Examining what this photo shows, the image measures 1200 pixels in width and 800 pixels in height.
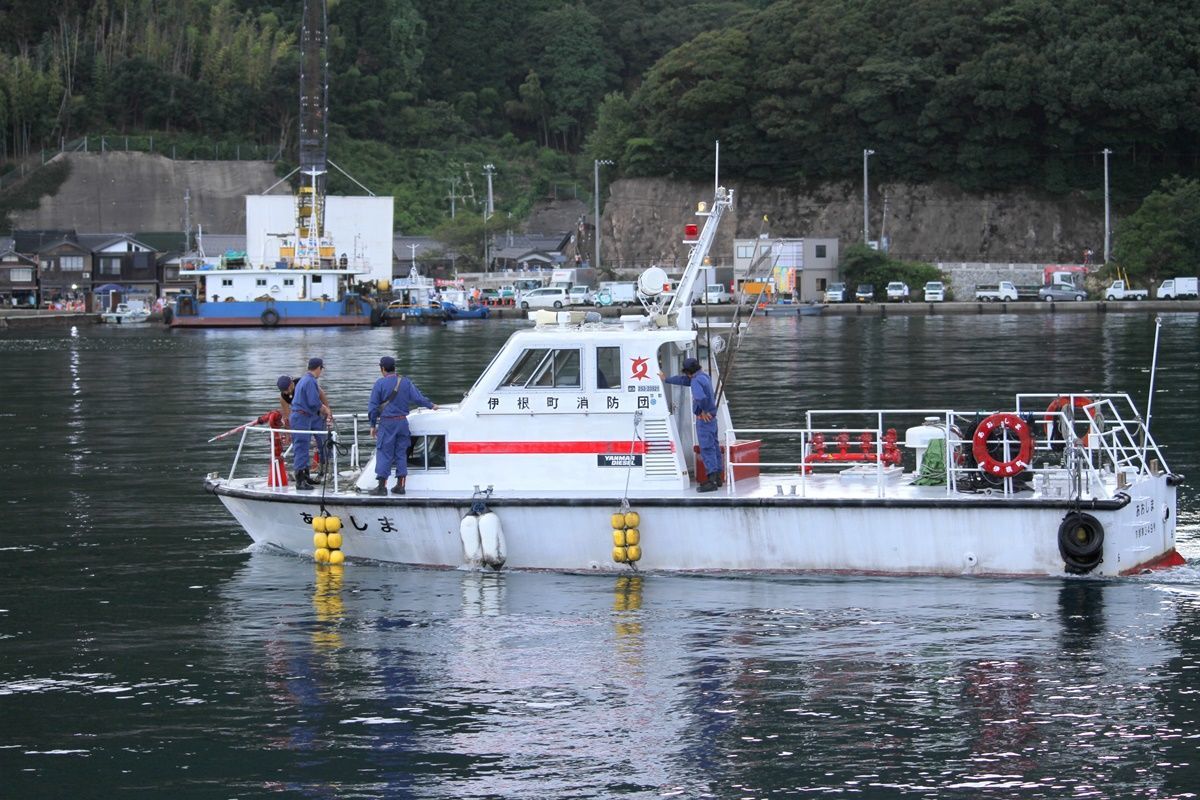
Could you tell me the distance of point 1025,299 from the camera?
113 m

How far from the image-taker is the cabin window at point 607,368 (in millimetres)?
21609

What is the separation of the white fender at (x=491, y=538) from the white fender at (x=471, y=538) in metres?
0.05

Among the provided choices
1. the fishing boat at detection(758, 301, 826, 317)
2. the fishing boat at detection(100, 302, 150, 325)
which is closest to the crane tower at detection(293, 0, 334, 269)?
the fishing boat at detection(100, 302, 150, 325)

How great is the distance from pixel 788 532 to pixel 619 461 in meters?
2.31

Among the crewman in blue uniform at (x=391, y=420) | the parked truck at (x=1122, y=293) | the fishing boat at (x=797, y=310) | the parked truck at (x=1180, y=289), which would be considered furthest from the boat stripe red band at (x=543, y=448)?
the parked truck at (x=1180, y=289)

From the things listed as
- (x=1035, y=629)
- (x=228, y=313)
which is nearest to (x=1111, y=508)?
(x=1035, y=629)

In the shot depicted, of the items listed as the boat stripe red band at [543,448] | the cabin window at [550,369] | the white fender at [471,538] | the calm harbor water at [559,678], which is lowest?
the calm harbor water at [559,678]

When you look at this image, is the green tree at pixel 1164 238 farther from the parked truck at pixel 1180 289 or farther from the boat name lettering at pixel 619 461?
the boat name lettering at pixel 619 461

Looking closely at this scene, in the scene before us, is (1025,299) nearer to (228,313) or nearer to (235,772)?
(228,313)

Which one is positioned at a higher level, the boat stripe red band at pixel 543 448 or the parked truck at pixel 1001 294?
the parked truck at pixel 1001 294

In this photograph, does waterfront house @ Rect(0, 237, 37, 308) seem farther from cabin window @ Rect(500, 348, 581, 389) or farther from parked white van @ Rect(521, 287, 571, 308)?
cabin window @ Rect(500, 348, 581, 389)

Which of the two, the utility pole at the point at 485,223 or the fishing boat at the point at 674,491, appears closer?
the fishing boat at the point at 674,491

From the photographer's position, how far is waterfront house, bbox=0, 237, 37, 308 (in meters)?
128

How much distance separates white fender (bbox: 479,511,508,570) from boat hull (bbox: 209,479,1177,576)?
19 cm
